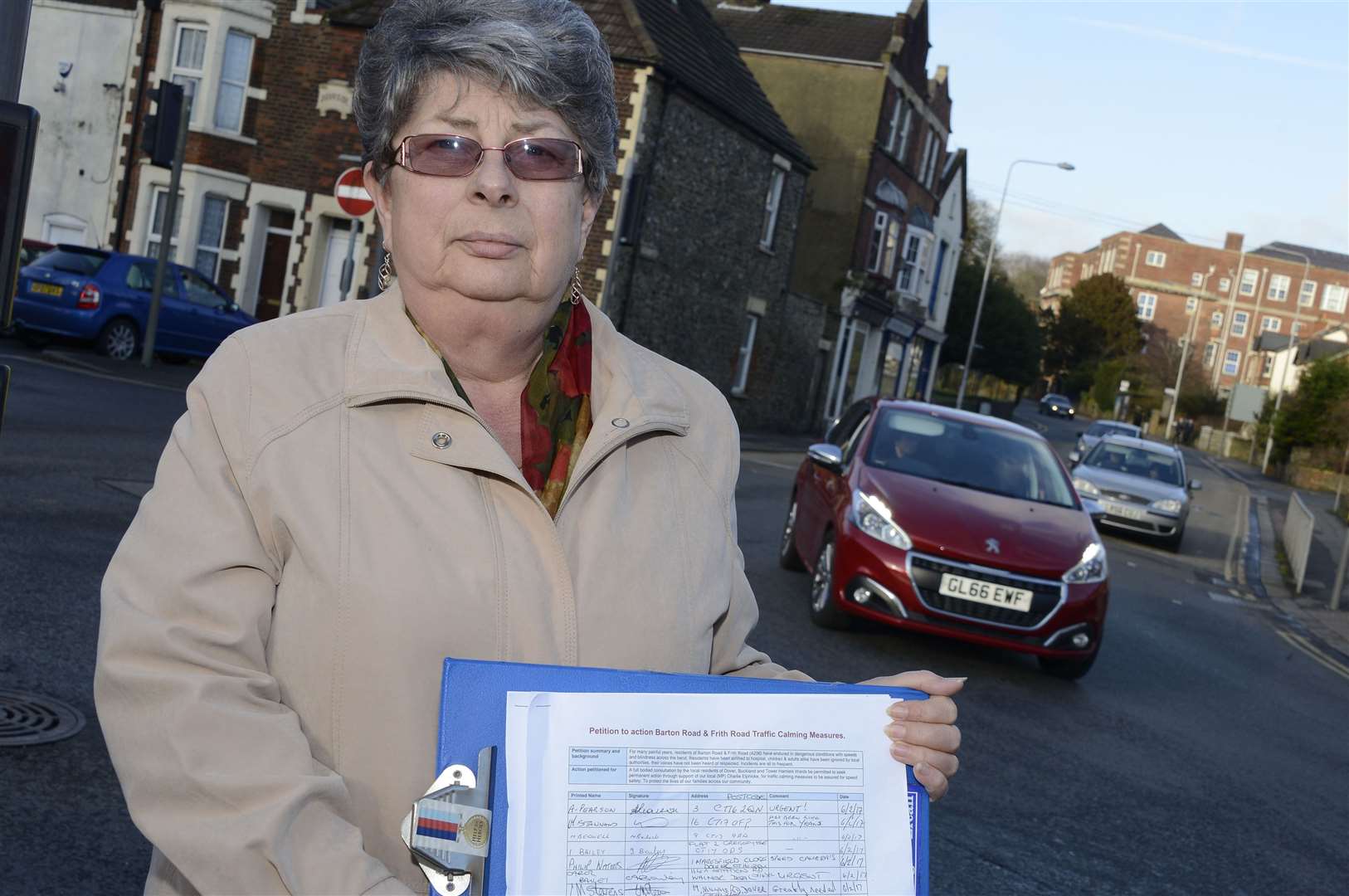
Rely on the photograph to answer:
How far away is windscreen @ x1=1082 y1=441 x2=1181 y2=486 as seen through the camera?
22.3 metres

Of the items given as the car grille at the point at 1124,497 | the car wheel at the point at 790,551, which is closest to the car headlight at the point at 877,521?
the car wheel at the point at 790,551

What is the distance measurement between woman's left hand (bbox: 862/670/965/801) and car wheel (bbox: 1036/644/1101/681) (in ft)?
23.6

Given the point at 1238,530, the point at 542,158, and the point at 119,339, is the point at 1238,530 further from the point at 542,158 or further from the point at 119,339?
the point at 542,158

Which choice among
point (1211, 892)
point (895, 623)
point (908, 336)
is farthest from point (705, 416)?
point (908, 336)

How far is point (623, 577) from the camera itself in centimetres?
207

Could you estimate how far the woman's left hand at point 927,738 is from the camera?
199 centimetres

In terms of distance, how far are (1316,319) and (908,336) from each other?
74.4 metres

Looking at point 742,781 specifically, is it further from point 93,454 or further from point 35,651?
point 93,454

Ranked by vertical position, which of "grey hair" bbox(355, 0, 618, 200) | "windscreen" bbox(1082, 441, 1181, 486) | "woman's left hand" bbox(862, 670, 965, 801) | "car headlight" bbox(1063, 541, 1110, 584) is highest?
"grey hair" bbox(355, 0, 618, 200)

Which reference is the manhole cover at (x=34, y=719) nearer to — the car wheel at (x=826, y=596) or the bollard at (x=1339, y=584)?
the car wheel at (x=826, y=596)

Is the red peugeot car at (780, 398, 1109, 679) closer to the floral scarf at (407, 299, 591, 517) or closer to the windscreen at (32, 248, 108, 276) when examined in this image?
the floral scarf at (407, 299, 591, 517)

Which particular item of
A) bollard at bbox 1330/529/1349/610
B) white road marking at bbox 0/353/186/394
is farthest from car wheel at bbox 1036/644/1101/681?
white road marking at bbox 0/353/186/394

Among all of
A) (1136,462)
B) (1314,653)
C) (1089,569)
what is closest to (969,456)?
(1089,569)
